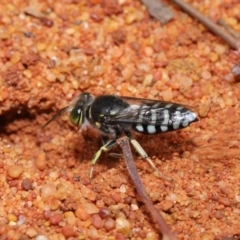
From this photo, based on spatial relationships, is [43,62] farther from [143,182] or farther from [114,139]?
[143,182]

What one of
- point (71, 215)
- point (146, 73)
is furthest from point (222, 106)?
point (71, 215)

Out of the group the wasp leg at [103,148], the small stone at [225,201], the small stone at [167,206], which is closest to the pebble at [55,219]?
the wasp leg at [103,148]

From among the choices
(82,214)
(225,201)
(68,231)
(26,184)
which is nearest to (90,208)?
(82,214)

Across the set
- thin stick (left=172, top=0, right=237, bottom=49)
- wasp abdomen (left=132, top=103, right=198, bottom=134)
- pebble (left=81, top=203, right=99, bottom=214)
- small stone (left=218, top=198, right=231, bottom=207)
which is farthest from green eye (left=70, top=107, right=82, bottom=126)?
thin stick (left=172, top=0, right=237, bottom=49)

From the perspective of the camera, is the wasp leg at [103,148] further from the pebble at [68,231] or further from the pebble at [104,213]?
the pebble at [68,231]

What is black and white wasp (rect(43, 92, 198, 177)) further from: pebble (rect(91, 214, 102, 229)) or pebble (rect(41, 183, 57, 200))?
pebble (rect(91, 214, 102, 229))

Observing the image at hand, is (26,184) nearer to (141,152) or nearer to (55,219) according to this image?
(55,219)
